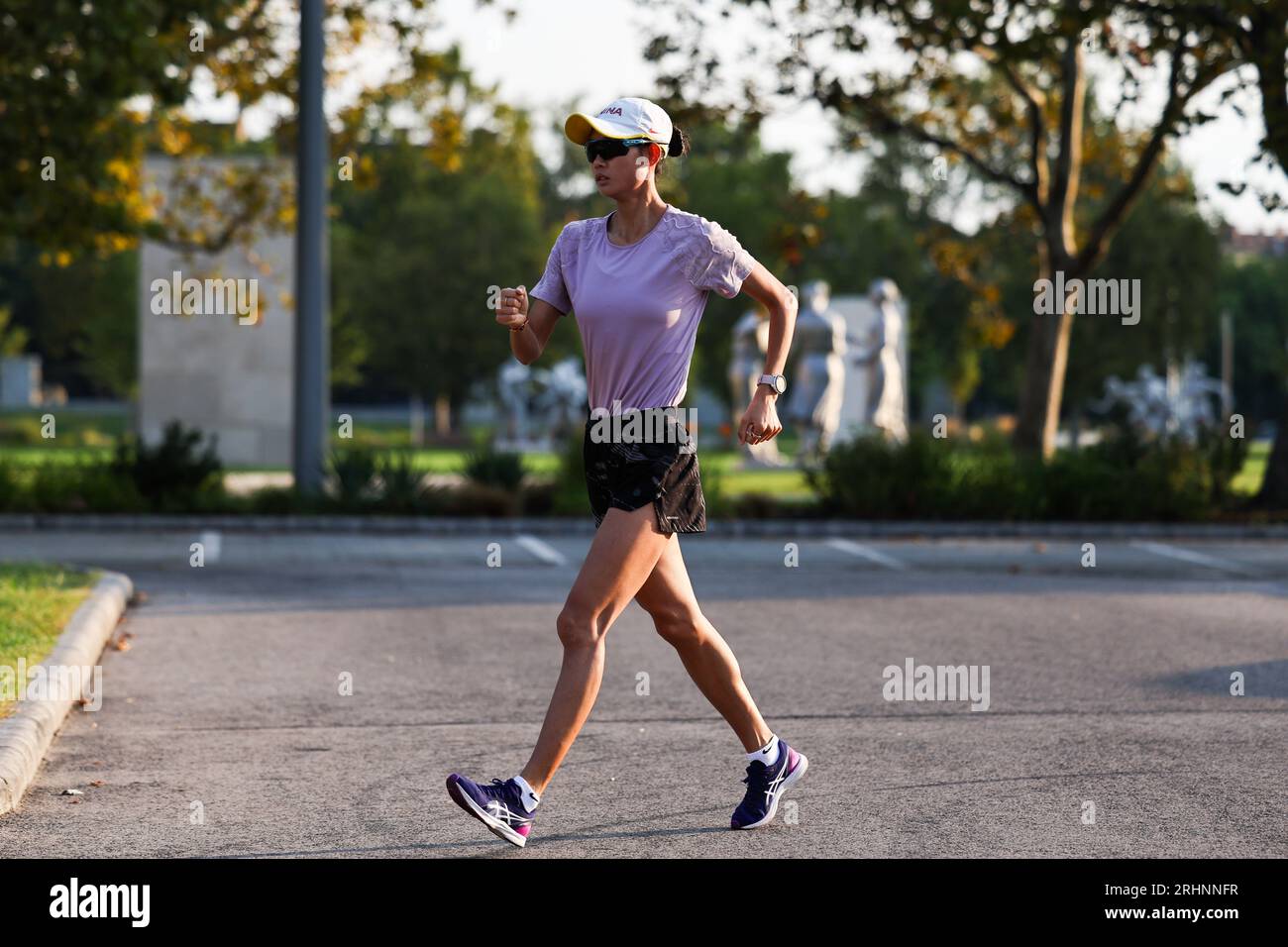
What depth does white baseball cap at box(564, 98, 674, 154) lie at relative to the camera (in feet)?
18.1

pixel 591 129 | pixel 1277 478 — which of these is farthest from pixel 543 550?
pixel 591 129

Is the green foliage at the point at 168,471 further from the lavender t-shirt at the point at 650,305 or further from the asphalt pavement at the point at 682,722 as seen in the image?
the lavender t-shirt at the point at 650,305

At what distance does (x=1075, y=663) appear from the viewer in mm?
9875

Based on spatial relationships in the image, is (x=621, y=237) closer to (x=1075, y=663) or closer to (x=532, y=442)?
(x=1075, y=663)

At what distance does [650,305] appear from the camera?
5621mm

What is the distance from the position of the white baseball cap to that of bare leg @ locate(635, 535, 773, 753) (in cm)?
116

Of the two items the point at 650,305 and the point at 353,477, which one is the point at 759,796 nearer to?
the point at 650,305

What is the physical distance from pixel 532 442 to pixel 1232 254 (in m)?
58.5

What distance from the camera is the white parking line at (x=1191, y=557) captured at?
16.4m

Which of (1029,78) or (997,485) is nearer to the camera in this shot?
(997,485)

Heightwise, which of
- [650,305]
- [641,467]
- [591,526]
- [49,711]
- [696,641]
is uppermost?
[650,305]

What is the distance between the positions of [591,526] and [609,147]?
1391 cm

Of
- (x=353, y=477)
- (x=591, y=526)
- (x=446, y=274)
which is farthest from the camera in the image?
(x=446, y=274)

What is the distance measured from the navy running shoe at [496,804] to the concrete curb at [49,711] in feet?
5.22
